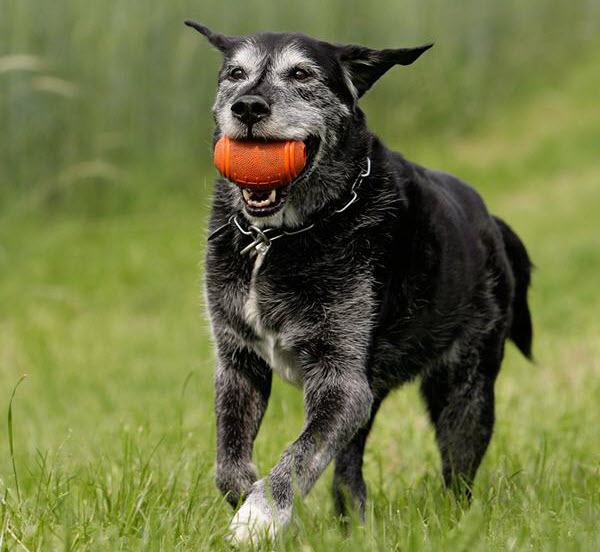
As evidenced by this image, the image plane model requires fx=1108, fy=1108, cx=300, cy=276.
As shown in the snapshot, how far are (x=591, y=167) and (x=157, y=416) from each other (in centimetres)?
1070

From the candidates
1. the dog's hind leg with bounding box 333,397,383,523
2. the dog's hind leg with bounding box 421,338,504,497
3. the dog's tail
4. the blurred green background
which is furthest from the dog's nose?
the dog's tail

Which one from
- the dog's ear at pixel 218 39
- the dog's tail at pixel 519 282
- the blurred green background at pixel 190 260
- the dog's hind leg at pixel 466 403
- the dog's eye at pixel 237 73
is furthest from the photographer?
the dog's tail at pixel 519 282

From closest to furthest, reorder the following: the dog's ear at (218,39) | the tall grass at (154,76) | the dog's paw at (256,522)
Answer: the dog's paw at (256,522) → the dog's ear at (218,39) → the tall grass at (154,76)

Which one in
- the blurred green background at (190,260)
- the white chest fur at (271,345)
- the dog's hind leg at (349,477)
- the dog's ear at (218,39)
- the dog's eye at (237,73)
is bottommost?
the blurred green background at (190,260)

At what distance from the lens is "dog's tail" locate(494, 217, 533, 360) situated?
214 inches

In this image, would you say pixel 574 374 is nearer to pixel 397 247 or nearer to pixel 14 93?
pixel 397 247

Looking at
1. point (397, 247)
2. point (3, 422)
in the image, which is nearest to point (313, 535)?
point (397, 247)

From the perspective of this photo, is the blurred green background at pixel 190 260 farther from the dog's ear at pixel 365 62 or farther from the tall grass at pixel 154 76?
the dog's ear at pixel 365 62

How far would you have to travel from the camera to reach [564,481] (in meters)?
4.54

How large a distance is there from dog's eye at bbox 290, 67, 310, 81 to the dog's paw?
155cm

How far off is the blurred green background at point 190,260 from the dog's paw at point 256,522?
9 cm

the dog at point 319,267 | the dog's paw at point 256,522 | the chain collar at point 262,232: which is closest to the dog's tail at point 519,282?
the dog at point 319,267

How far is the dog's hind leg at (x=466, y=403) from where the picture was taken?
16.3 feet

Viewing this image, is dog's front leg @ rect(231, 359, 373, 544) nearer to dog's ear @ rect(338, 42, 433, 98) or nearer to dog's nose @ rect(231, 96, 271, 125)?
dog's nose @ rect(231, 96, 271, 125)
